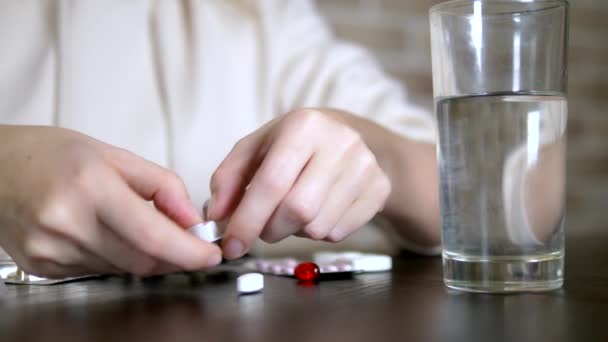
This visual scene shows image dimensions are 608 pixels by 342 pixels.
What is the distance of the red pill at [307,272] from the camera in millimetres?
615

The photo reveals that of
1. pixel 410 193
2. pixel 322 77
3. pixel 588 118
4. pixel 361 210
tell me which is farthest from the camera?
pixel 588 118

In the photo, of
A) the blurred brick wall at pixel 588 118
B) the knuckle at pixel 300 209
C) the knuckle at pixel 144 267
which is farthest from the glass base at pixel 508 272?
the blurred brick wall at pixel 588 118

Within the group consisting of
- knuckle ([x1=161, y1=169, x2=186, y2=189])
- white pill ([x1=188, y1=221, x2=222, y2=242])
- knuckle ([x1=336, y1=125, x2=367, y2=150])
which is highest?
knuckle ([x1=336, y1=125, x2=367, y2=150])

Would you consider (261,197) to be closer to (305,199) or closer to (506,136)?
(305,199)

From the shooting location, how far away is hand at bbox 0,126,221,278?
0.48m

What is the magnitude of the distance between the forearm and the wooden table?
0.29 m

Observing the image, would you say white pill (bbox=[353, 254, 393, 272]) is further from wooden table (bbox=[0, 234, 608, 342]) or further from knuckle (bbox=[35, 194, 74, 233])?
knuckle (bbox=[35, 194, 74, 233])

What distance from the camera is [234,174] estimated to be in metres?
0.56

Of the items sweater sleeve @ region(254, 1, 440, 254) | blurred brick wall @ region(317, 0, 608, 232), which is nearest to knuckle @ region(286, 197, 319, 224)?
sweater sleeve @ region(254, 1, 440, 254)

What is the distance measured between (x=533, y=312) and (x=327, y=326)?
13 cm

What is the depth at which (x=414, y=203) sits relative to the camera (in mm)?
920

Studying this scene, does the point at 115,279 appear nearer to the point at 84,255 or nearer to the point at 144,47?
the point at 84,255

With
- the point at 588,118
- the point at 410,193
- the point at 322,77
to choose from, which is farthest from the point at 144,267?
the point at 588,118

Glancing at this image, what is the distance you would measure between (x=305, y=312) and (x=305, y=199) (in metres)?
0.12
